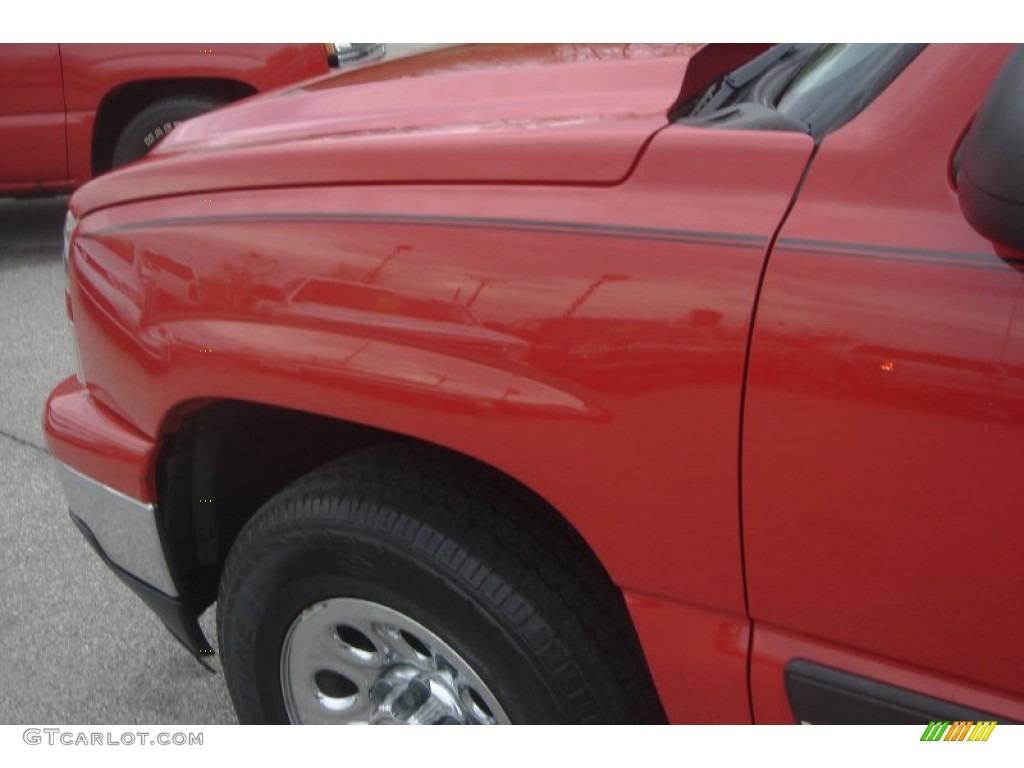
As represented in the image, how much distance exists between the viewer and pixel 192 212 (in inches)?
73.6

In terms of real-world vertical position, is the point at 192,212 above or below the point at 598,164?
below

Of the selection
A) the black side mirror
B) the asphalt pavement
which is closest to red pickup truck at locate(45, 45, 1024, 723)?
the black side mirror

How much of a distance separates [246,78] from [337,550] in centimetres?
461

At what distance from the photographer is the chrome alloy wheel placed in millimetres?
1784

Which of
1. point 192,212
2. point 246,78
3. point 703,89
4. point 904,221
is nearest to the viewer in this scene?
point 904,221

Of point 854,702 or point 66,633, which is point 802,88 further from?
point 66,633

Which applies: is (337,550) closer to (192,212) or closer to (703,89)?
(192,212)

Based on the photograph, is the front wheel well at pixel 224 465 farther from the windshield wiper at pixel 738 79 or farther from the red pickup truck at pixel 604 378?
the windshield wiper at pixel 738 79

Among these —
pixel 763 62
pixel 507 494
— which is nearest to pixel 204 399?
pixel 507 494
